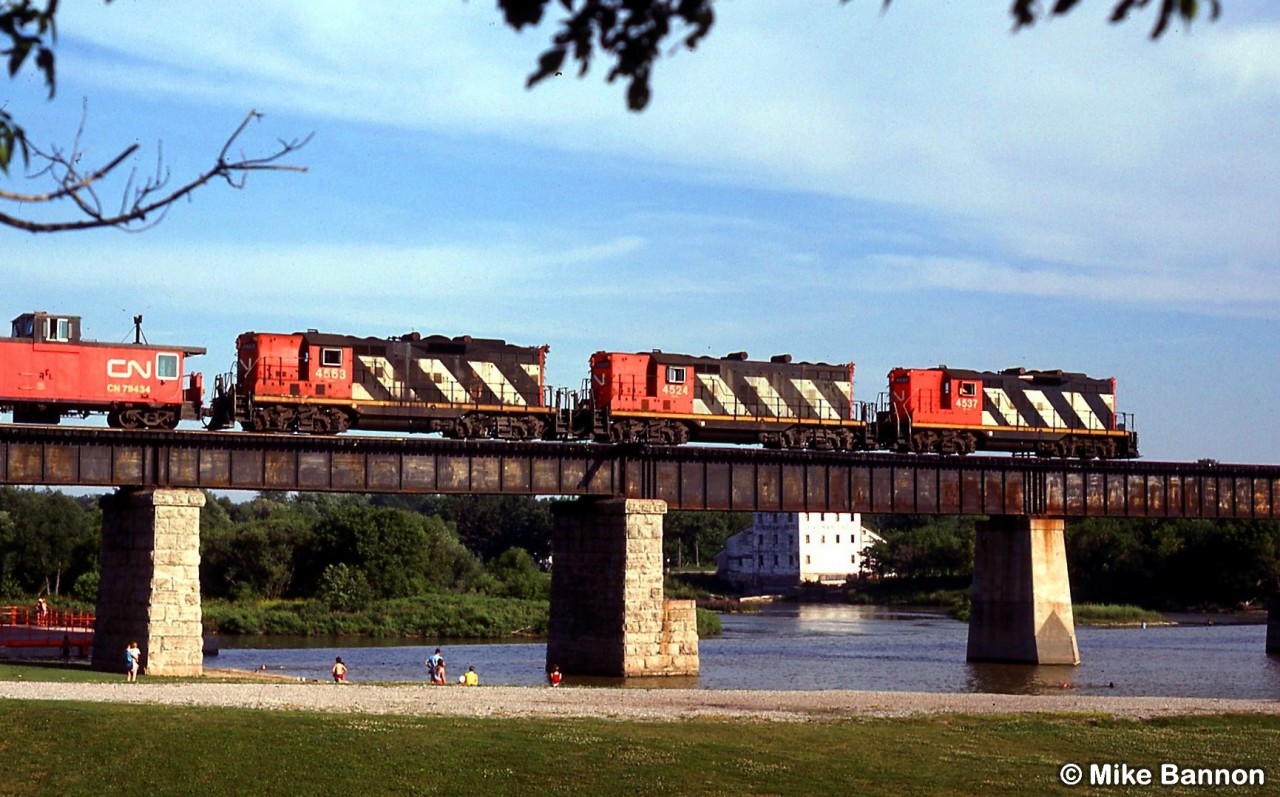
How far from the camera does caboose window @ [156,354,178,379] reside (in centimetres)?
5150

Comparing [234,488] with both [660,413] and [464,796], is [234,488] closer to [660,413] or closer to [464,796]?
[660,413]

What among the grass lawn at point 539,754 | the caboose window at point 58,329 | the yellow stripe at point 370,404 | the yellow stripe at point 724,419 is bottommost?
the grass lawn at point 539,754

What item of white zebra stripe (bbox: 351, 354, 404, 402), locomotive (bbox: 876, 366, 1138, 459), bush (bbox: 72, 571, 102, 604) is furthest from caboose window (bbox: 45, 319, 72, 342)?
bush (bbox: 72, 571, 102, 604)

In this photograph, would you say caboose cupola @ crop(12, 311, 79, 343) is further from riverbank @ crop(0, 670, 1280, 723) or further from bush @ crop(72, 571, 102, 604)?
bush @ crop(72, 571, 102, 604)

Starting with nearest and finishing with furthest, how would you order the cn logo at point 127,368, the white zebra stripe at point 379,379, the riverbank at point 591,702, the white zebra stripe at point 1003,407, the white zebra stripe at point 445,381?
the riverbank at point 591,702 → the cn logo at point 127,368 → the white zebra stripe at point 379,379 → the white zebra stripe at point 445,381 → the white zebra stripe at point 1003,407

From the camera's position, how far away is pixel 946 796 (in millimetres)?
24875

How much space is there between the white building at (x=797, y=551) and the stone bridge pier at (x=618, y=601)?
4918 inches

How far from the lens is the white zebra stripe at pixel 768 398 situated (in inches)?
2421

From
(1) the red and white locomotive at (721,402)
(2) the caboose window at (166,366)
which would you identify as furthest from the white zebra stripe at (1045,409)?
(2) the caboose window at (166,366)

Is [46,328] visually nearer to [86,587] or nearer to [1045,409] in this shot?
[1045,409]

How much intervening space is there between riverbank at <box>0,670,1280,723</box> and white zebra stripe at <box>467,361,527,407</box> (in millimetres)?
15074
